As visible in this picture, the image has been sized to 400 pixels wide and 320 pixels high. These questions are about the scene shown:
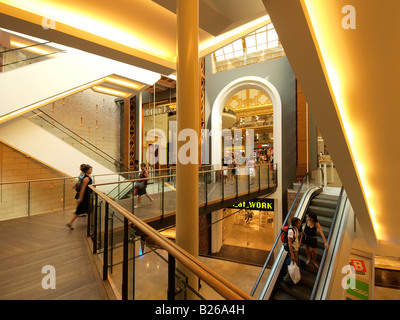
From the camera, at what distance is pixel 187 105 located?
289 cm

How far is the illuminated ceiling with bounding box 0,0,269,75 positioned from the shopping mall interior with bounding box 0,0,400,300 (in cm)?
3

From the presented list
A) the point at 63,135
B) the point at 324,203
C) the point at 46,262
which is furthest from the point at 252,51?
the point at 46,262

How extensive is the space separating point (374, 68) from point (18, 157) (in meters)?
11.4

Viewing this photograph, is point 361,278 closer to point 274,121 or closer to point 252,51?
point 274,121

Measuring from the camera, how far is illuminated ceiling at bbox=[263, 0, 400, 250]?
5.56 feet

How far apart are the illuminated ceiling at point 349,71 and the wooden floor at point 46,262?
9.88 ft

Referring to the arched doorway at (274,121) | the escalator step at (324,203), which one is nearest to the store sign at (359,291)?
the escalator step at (324,203)

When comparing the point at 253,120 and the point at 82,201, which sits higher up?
the point at 253,120

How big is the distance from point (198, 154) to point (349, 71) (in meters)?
3.53

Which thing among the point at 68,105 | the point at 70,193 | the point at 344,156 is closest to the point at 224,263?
the point at 70,193

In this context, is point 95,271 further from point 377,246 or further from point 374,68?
point 377,246

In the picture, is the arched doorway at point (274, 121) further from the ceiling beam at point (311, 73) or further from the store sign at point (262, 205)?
the ceiling beam at point (311, 73)

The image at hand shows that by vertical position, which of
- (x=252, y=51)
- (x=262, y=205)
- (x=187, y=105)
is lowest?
(x=262, y=205)

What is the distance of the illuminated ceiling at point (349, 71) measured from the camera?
5.56 feet
